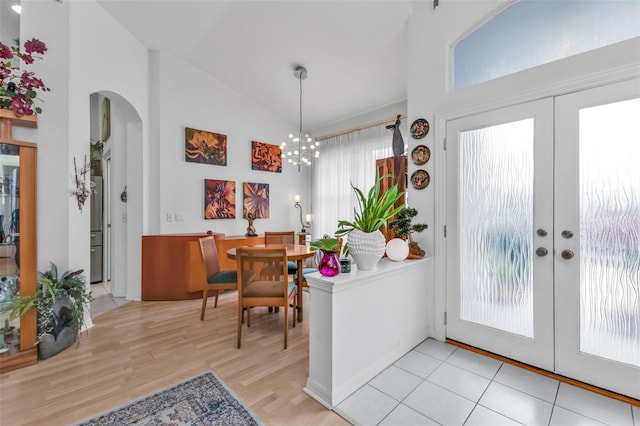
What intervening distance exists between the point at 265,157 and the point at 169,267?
2.55m

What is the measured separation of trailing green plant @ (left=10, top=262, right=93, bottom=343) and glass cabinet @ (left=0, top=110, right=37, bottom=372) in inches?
2.3

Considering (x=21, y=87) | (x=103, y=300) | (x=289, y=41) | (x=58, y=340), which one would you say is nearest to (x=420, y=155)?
(x=289, y=41)

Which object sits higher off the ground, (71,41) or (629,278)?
(71,41)

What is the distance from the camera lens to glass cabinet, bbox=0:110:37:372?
84.0 inches

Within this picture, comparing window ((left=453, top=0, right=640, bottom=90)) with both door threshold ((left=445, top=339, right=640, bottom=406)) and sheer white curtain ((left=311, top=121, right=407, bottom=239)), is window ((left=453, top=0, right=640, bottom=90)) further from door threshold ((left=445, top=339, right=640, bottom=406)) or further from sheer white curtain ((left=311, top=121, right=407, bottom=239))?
door threshold ((left=445, top=339, right=640, bottom=406))

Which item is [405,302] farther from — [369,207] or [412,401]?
[369,207]

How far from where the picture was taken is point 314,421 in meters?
1.57

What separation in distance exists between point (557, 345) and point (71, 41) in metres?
4.91

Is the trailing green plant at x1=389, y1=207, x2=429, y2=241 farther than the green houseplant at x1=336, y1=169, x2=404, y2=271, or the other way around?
the trailing green plant at x1=389, y1=207, x2=429, y2=241

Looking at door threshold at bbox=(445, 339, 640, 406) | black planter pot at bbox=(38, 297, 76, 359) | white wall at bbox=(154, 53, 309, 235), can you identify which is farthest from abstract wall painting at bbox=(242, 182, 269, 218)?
door threshold at bbox=(445, 339, 640, 406)

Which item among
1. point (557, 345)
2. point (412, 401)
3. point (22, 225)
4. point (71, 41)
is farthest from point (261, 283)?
point (71, 41)

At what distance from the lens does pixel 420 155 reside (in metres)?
2.67

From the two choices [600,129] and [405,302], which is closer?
[600,129]

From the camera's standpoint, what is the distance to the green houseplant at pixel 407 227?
2.51 metres
